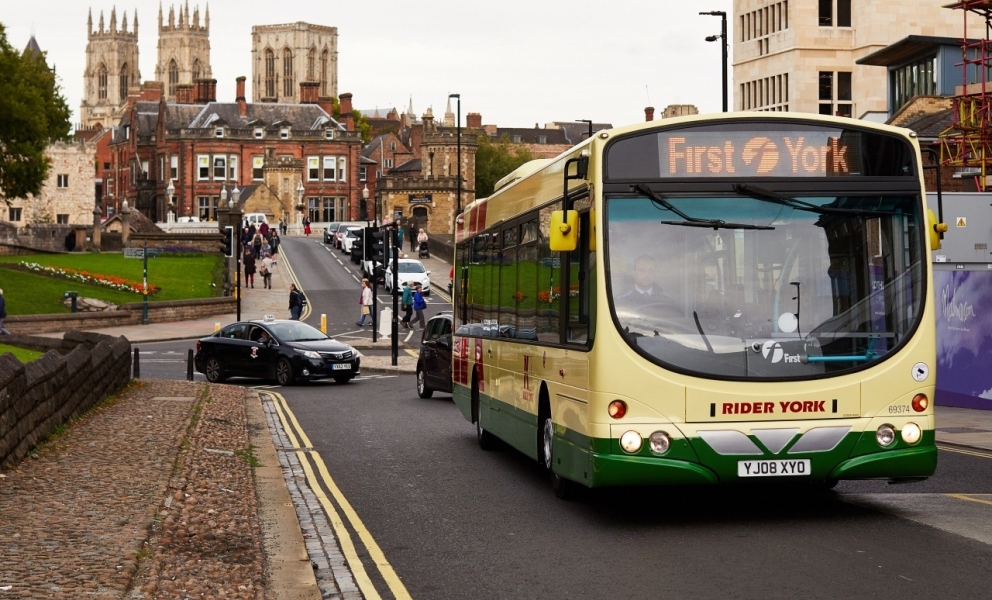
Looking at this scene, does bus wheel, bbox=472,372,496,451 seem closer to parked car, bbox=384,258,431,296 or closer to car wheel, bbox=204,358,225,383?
car wheel, bbox=204,358,225,383

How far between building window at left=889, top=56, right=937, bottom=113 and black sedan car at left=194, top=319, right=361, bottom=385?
33274 millimetres

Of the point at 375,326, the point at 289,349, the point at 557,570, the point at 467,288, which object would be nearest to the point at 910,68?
the point at 375,326

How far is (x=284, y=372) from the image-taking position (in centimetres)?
3016

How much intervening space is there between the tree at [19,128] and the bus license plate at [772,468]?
187 feet

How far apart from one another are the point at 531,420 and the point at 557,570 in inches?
158

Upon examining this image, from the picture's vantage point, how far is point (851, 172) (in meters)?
10.9

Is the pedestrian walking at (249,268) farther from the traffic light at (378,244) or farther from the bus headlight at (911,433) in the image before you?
the bus headlight at (911,433)

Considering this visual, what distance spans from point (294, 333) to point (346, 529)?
65.7 feet

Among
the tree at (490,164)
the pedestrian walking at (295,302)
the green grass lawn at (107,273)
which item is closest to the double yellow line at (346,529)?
the pedestrian walking at (295,302)

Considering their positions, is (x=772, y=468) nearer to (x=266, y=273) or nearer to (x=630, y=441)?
(x=630, y=441)

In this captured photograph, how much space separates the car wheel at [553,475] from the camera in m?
12.1

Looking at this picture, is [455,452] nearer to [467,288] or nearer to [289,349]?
[467,288]

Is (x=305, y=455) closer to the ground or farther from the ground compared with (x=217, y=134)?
closer to the ground

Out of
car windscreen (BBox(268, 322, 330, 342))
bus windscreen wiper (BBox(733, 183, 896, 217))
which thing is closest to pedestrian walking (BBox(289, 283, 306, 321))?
car windscreen (BBox(268, 322, 330, 342))
